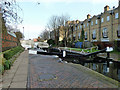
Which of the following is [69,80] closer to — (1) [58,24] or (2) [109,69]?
(2) [109,69]

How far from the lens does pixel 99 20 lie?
1062 inches

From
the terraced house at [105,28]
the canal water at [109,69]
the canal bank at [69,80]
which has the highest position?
the terraced house at [105,28]

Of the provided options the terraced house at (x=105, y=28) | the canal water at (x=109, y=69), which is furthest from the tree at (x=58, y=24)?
the canal water at (x=109, y=69)

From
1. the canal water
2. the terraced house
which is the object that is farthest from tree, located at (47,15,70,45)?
the canal water

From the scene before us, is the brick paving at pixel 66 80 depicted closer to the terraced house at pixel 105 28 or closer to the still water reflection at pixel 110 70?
the still water reflection at pixel 110 70

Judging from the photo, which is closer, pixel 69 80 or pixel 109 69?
pixel 69 80

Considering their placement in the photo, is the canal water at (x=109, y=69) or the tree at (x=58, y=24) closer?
the canal water at (x=109, y=69)

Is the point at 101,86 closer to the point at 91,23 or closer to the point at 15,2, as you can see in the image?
the point at 15,2

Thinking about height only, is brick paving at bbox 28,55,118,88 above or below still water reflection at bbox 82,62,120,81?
above

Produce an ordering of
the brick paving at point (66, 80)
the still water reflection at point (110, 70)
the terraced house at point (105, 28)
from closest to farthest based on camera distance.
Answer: the brick paving at point (66, 80)
the still water reflection at point (110, 70)
the terraced house at point (105, 28)

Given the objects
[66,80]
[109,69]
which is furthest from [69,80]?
[109,69]

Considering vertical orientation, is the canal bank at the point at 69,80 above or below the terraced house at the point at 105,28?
below

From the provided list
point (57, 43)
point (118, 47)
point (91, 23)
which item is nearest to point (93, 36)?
point (91, 23)

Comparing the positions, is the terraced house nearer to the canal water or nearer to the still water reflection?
the canal water
